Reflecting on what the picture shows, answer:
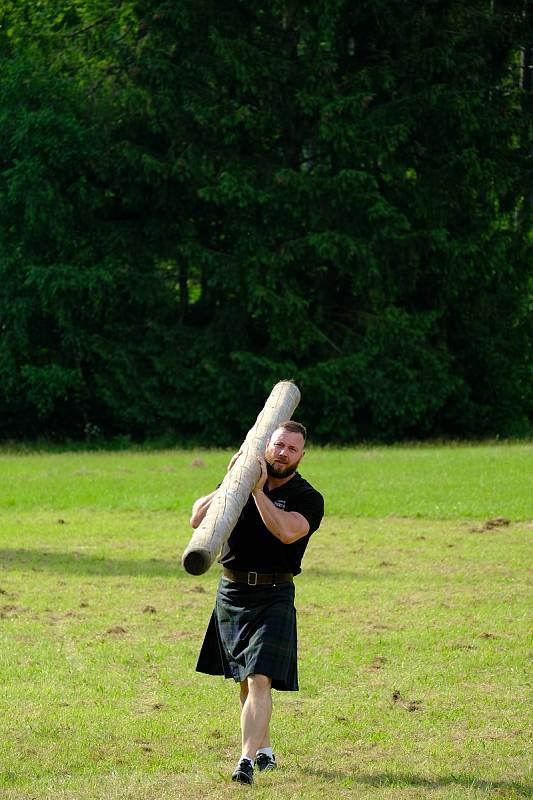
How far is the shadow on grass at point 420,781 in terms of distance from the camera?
675 cm

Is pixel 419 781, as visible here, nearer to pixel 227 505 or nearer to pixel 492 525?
pixel 227 505

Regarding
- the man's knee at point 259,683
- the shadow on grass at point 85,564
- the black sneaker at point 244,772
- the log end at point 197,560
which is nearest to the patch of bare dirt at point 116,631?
the shadow on grass at point 85,564

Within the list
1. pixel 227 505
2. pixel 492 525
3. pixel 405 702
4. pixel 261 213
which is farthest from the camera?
pixel 261 213

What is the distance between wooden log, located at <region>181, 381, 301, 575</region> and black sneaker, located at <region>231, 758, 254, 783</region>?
108 cm

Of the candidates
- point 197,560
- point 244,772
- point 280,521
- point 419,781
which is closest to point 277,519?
point 280,521

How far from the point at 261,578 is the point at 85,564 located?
26.7ft

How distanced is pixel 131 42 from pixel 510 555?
2437 cm

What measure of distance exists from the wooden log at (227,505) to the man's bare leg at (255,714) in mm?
854

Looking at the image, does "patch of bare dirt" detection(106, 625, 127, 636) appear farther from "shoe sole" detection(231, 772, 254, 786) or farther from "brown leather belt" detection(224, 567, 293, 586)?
"shoe sole" detection(231, 772, 254, 786)

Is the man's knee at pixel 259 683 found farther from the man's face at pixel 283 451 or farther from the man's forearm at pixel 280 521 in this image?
the man's face at pixel 283 451

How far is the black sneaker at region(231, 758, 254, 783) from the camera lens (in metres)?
6.70

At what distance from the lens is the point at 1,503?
20.9 meters

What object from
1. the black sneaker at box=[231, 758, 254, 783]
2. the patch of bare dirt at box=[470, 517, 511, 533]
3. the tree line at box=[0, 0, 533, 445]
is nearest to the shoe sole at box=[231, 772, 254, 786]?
the black sneaker at box=[231, 758, 254, 783]

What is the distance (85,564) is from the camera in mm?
14766
